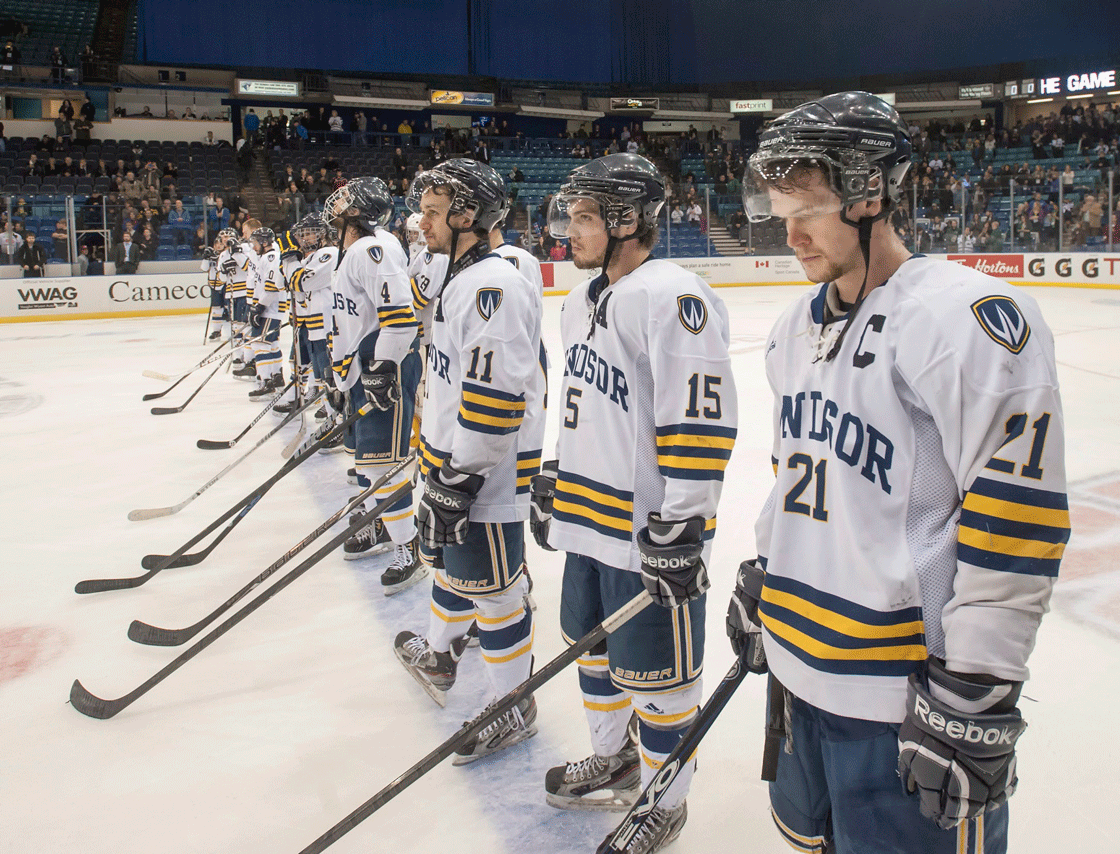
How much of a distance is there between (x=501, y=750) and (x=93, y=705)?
133 centimetres

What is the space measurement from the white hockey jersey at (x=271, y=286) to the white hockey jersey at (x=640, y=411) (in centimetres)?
A: 630

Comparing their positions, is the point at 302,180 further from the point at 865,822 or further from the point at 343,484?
the point at 865,822

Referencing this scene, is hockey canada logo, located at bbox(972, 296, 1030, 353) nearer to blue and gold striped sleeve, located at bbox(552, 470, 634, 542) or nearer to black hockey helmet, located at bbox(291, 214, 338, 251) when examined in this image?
blue and gold striped sleeve, located at bbox(552, 470, 634, 542)

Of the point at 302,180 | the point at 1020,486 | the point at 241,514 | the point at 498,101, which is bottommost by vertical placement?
the point at 241,514

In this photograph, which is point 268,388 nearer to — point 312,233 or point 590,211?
point 312,233

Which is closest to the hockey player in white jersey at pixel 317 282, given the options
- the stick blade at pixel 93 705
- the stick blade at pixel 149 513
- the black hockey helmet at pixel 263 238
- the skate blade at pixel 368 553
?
the stick blade at pixel 149 513

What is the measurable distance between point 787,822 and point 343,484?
14.3 ft

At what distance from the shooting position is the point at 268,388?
815 centimetres

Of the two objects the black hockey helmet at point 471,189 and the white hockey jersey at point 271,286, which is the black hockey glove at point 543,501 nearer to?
the black hockey helmet at point 471,189

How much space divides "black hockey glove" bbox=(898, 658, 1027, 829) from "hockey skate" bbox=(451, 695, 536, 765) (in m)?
1.50

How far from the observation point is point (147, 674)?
10.0 ft

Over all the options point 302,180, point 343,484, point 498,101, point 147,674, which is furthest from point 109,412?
point 498,101

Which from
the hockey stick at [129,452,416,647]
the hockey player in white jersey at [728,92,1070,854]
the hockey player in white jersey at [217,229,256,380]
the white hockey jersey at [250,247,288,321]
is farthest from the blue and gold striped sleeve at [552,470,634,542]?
the hockey player in white jersey at [217,229,256,380]

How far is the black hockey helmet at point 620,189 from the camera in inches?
80.0
